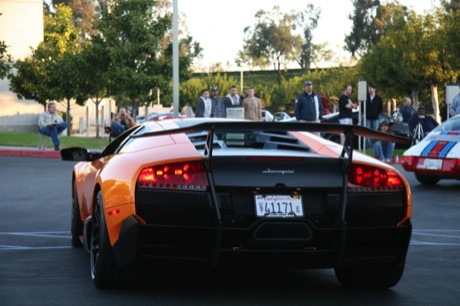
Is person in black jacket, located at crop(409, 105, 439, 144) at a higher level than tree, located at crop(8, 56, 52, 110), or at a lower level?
lower

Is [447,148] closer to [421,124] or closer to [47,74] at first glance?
[421,124]

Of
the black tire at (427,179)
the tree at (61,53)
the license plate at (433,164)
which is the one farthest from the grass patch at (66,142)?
the license plate at (433,164)

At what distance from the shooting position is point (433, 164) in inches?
720

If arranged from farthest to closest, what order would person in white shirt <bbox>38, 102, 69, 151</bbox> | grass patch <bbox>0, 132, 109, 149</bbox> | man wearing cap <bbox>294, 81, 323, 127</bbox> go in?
grass patch <bbox>0, 132, 109, 149</bbox>
person in white shirt <bbox>38, 102, 69, 151</bbox>
man wearing cap <bbox>294, 81, 323, 127</bbox>

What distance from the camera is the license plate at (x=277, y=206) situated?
6.97 m

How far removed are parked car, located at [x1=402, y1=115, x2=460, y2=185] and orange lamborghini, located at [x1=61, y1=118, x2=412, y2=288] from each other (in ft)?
35.6

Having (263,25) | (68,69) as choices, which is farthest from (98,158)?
(263,25)

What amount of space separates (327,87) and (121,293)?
318ft

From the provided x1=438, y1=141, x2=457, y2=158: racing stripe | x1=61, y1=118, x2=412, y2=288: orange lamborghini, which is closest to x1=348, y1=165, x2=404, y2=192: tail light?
x1=61, y1=118, x2=412, y2=288: orange lamborghini

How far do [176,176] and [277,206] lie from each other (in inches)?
25.6

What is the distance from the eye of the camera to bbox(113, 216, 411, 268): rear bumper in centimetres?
694

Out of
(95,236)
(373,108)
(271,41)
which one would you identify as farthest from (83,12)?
(95,236)

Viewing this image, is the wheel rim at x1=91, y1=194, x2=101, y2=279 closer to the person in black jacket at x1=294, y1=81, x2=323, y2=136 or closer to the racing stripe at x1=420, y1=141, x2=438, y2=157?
the racing stripe at x1=420, y1=141, x2=438, y2=157

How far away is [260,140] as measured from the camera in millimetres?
8133
